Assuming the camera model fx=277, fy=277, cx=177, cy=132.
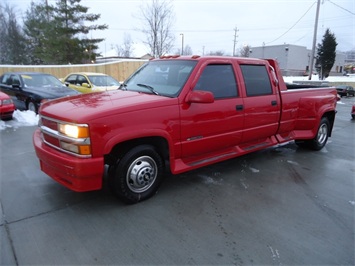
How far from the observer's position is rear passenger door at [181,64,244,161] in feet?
12.5

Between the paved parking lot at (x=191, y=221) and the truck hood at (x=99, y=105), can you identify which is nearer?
the paved parking lot at (x=191, y=221)

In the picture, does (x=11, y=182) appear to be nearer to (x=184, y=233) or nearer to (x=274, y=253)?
(x=184, y=233)

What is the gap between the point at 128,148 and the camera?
3441 mm

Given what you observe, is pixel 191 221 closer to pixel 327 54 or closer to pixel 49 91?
pixel 49 91

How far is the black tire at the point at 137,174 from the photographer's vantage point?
3371 mm

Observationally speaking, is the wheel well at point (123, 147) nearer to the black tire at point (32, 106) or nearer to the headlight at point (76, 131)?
the headlight at point (76, 131)

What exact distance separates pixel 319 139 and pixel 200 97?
422 centimetres

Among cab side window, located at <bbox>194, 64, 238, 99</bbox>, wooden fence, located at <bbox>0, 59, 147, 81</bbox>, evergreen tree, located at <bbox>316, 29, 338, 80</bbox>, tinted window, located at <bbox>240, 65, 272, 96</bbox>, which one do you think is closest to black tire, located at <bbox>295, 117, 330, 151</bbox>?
tinted window, located at <bbox>240, 65, 272, 96</bbox>

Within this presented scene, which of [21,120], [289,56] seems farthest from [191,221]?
[289,56]

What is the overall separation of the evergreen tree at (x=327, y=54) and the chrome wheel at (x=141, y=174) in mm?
51332

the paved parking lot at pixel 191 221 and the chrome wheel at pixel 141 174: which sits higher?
the chrome wheel at pixel 141 174

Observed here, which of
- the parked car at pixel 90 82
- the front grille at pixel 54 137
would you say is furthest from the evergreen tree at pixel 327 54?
the front grille at pixel 54 137

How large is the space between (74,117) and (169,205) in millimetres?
1617

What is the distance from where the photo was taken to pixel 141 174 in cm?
354
